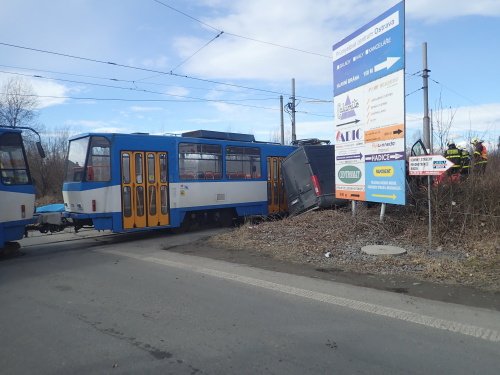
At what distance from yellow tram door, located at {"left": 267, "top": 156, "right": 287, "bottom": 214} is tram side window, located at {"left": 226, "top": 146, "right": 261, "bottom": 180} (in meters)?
0.63

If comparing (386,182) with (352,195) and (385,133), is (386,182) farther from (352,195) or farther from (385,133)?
(352,195)

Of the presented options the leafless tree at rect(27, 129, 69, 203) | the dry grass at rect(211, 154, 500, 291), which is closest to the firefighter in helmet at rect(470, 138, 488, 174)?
the dry grass at rect(211, 154, 500, 291)

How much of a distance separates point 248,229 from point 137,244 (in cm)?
305

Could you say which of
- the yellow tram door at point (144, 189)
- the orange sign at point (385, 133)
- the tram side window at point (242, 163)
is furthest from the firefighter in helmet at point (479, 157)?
the yellow tram door at point (144, 189)

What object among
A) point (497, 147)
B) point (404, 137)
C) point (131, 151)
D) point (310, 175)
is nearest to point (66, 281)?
point (131, 151)

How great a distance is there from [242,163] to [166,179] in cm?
349

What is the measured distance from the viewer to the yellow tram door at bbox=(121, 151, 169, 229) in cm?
1247

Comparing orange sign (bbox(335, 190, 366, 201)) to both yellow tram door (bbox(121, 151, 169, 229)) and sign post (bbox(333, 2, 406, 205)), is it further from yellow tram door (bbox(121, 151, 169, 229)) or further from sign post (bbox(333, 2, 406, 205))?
yellow tram door (bbox(121, 151, 169, 229))

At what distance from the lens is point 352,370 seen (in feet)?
13.5

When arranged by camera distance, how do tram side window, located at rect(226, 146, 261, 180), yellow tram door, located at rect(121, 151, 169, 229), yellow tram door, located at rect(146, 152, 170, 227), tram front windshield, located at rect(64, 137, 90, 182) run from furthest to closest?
tram side window, located at rect(226, 146, 261, 180) < yellow tram door, located at rect(146, 152, 170, 227) < yellow tram door, located at rect(121, 151, 169, 229) < tram front windshield, located at rect(64, 137, 90, 182)

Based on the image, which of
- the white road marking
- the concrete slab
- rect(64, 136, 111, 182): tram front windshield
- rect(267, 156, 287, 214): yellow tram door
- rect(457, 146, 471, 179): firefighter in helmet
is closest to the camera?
the white road marking

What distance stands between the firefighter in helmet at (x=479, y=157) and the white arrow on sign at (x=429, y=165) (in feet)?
5.42

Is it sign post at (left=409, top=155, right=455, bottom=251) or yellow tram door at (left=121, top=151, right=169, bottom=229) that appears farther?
yellow tram door at (left=121, top=151, right=169, bottom=229)

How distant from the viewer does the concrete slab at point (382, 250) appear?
8930mm
